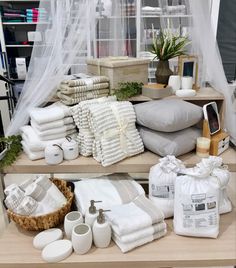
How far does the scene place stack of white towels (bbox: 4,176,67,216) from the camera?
1071mm

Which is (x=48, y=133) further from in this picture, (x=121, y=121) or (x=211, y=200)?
(x=211, y=200)

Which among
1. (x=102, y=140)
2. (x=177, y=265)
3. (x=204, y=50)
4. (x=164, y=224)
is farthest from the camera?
(x=204, y=50)

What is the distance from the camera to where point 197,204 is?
1.02 m

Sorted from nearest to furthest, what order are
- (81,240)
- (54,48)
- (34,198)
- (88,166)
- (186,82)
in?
(81,240)
(34,198)
(88,166)
(54,48)
(186,82)

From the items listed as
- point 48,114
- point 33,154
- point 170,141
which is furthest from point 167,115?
point 33,154

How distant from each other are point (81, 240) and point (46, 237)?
182 mm

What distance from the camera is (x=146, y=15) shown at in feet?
5.89

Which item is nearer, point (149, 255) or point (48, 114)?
point (149, 255)

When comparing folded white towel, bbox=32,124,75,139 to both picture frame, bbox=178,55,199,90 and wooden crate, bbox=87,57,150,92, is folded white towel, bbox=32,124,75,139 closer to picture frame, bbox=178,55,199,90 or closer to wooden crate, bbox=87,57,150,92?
wooden crate, bbox=87,57,150,92

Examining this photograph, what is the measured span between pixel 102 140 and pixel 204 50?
31.9 inches

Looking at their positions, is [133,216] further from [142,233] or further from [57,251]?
[57,251]

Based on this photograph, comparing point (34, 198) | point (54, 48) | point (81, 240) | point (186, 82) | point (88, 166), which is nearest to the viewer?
point (81, 240)

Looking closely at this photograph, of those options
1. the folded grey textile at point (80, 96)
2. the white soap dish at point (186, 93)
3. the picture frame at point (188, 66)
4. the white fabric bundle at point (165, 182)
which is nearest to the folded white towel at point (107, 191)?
the white fabric bundle at point (165, 182)

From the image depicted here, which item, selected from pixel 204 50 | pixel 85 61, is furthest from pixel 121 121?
pixel 204 50
